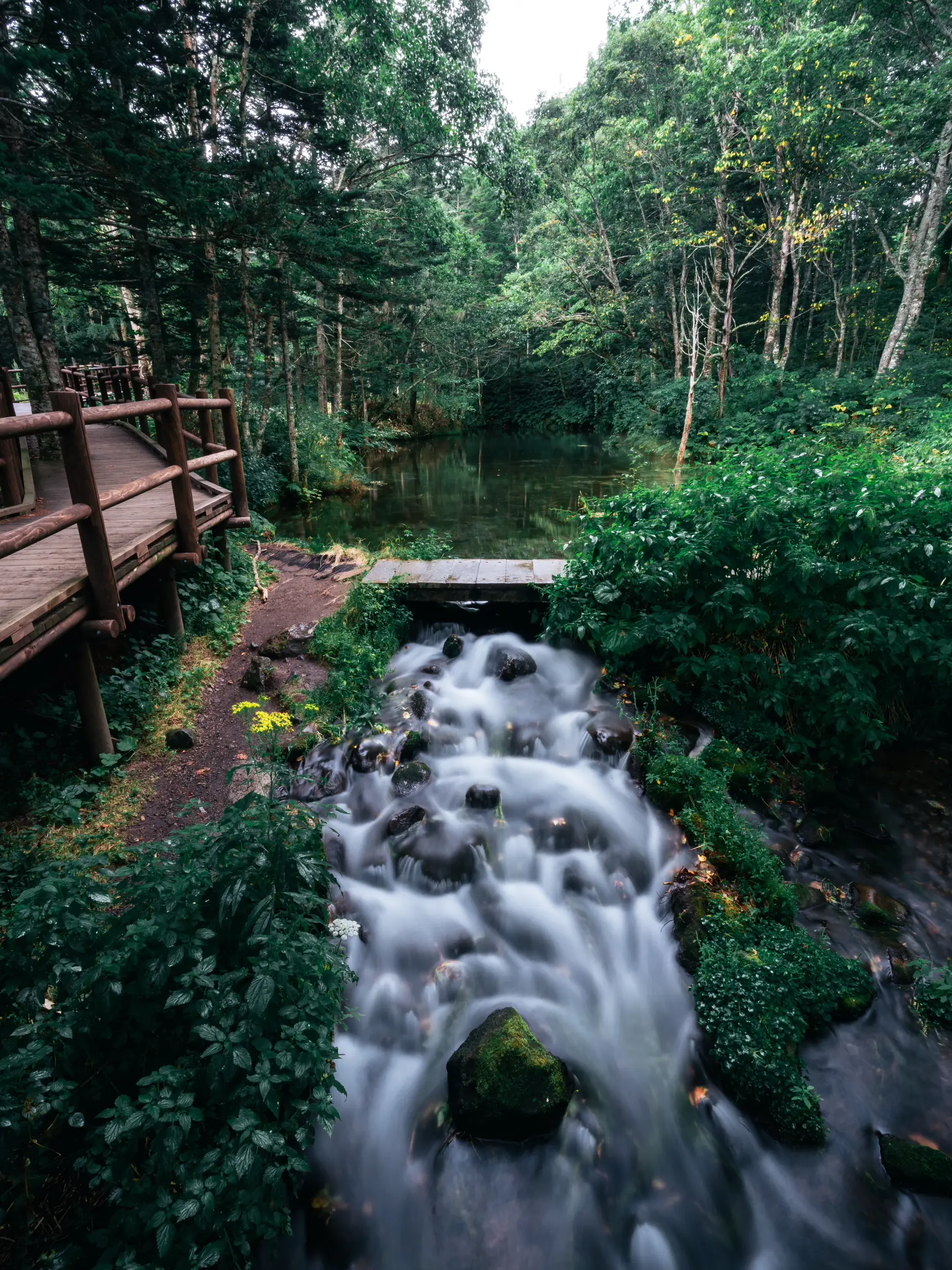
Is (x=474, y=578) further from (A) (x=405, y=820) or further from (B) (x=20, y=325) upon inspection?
(B) (x=20, y=325)

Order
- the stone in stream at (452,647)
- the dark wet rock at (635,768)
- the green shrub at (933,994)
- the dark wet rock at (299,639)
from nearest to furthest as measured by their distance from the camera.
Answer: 1. the green shrub at (933,994)
2. the dark wet rock at (635,768)
3. the dark wet rock at (299,639)
4. the stone in stream at (452,647)

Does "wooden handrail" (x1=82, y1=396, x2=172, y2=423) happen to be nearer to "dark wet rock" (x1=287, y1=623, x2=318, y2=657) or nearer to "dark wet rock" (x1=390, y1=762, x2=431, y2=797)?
"dark wet rock" (x1=287, y1=623, x2=318, y2=657)

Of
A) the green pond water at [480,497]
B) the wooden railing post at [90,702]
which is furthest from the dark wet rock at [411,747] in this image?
the green pond water at [480,497]

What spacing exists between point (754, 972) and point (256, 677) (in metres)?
5.07

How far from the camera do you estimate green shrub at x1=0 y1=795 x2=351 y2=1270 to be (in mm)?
2254

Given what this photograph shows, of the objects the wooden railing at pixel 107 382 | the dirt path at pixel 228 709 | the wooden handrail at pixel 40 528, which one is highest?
the wooden railing at pixel 107 382

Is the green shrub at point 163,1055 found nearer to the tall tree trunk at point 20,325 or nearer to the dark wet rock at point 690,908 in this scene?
the dark wet rock at point 690,908

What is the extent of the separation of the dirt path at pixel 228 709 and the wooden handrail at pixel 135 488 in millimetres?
2064

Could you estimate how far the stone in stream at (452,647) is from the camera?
784 cm

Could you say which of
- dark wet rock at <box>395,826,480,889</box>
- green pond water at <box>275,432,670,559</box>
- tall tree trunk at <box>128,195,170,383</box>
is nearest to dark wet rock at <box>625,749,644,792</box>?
dark wet rock at <box>395,826,480,889</box>

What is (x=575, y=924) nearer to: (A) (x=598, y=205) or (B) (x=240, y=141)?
(B) (x=240, y=141)

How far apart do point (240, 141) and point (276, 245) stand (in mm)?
3549

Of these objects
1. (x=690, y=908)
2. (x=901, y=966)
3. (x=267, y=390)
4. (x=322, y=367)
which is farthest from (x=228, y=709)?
(x=322, y=367)

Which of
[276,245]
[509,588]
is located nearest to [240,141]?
[276,245]
